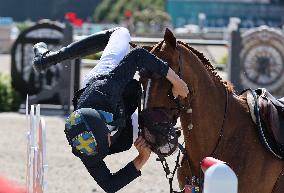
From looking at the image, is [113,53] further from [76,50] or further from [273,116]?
A: [273,116]

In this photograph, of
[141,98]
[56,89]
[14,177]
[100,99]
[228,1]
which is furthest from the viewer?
[228,1]

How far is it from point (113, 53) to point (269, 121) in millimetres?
912

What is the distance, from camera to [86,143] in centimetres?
366

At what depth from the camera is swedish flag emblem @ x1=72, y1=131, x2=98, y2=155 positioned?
365 cm

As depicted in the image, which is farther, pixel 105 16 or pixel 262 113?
pixel 105 16

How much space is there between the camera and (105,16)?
66938mm

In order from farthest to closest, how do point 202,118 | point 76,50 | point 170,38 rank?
point 76,50 < point 202,118 < point 170,38

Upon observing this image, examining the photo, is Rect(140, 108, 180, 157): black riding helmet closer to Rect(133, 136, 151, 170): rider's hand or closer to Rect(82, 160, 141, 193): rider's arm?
Rect(133, 136, 151, 170): rider's hand

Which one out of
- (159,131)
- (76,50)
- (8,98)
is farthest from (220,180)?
(8,98)

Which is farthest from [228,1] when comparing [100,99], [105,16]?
[100,99]

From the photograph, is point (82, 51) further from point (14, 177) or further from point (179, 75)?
point (14, 177)

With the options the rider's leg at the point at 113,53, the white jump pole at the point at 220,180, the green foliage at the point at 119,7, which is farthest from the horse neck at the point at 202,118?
the green foliage at the point at 119,7

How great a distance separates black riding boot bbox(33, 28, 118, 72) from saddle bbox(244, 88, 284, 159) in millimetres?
861

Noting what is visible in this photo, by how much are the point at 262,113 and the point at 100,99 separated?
957 mm
